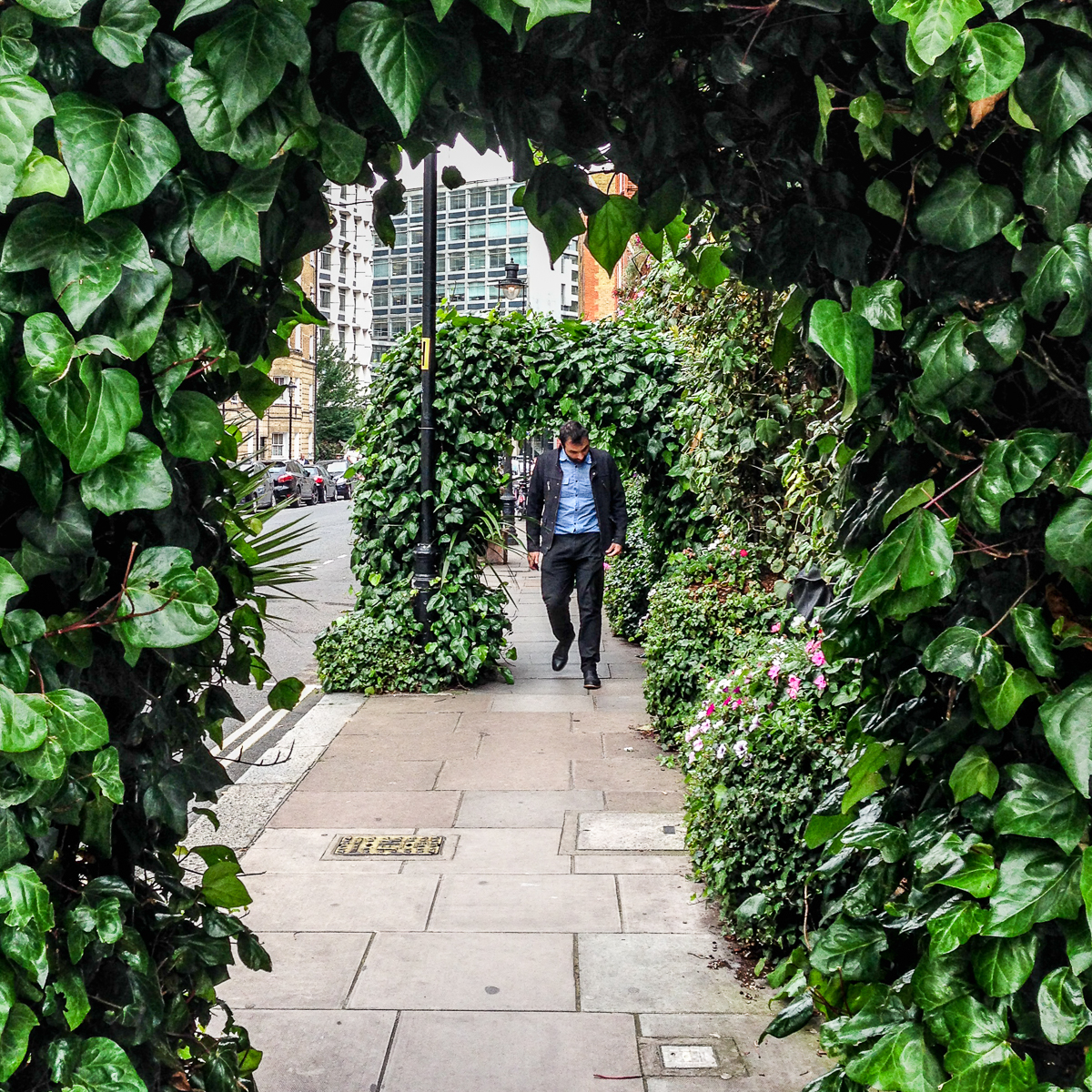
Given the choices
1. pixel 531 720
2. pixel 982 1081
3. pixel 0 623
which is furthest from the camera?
pixel 531 720

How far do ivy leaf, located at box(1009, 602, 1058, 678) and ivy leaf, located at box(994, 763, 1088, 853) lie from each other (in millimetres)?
168

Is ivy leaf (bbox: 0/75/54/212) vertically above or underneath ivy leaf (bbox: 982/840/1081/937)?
above

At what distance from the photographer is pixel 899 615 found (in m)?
1.82

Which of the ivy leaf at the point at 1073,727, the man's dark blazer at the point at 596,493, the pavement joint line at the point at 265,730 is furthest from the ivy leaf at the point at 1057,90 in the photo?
the man's dark blazer at the point at 596,493

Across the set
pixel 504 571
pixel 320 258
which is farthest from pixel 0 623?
pixel 320 258

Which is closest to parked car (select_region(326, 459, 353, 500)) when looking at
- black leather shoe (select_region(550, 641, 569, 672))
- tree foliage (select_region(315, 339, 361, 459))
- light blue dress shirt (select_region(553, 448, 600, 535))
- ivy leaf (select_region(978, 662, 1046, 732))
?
tree foliage (select_region(315, 339, 361, 459))

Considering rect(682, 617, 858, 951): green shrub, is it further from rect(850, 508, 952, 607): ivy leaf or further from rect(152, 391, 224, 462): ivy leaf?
rect(152, 391, 224, 462): ivy leaf

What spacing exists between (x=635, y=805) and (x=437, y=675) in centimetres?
327

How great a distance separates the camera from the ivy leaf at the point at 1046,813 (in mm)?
1715

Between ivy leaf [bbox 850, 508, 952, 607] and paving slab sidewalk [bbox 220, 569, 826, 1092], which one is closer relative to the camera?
ivy leaf [bbox 850, 508, 952, 607]

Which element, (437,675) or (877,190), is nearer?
(877,190)

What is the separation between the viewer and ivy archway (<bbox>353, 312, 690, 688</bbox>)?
359 inches

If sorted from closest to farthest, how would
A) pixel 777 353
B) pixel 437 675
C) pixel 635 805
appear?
pixel 777 353 < pixel 635 805 < pixel 437 675

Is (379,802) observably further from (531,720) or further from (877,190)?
(877,190)
